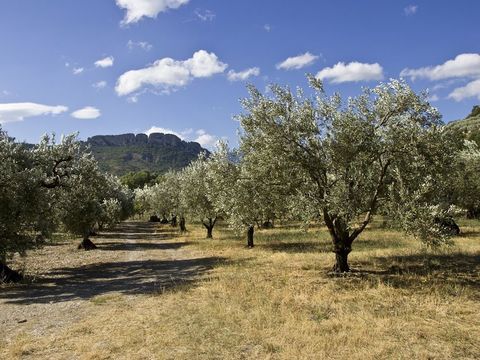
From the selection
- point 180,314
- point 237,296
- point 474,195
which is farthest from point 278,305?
point 474,195

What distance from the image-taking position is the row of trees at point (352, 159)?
21.0m

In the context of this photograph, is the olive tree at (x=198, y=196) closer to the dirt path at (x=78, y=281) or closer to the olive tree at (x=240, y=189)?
the olive tree at (x=240, y=189)

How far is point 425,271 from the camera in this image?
Result: 25594 mm

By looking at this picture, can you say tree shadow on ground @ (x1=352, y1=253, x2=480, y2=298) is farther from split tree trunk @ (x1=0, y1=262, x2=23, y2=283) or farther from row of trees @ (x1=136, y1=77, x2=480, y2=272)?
split tree trunk @ (x1=0, y1=262, x2=23, y2=283)

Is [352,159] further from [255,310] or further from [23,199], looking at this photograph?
[23,199]

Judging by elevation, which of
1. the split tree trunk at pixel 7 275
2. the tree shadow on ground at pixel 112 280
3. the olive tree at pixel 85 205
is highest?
the olive tree at pixel 85 205

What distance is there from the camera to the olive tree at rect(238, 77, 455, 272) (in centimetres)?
2147

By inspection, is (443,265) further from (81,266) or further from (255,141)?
(81,266)

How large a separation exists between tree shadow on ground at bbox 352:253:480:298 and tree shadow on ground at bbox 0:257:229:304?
1117 cm

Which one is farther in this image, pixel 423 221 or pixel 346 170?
pixel 346 170

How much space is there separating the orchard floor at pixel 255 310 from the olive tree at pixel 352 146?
12.6 feet

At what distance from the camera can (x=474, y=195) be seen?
53000mm

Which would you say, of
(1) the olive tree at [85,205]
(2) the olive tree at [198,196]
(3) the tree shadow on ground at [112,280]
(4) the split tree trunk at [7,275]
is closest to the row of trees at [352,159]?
(3) the tree shadow on ground at [112,280]

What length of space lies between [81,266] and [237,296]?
68.4 feet
